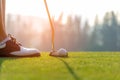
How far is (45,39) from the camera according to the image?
43.3 metres

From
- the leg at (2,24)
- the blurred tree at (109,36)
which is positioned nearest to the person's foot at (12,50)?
the leg at (2,24)

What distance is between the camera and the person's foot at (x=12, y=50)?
13.0ft

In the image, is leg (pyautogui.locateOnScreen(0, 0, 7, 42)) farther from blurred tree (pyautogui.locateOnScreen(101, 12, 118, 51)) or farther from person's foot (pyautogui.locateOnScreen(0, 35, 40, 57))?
blurred tree (pyautogui.locateOnScreen(101, 12, 118, 51))

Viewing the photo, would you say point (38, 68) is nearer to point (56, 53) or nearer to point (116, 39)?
point (56, 53)

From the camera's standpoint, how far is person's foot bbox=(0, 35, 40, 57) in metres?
3.97

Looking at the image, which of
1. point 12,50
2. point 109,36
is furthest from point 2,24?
point 109,36

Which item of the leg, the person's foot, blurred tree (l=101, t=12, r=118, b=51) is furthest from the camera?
blurred tree (l=101, t=12, r=118, b=51)

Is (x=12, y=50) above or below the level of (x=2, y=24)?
below

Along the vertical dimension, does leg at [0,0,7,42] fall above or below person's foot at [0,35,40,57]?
above

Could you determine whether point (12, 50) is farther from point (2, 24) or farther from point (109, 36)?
point (109, 36)

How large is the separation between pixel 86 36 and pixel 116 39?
11.6ft

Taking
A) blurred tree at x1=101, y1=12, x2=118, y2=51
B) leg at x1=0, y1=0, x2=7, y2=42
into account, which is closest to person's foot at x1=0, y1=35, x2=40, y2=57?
leg at x1=0, y1=0, x2=7, y2=42

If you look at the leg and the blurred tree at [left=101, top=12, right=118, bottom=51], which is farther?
the blurred tree at [left=101, top=12, right=118, bottom=51]

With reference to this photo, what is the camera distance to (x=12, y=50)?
4.03m
